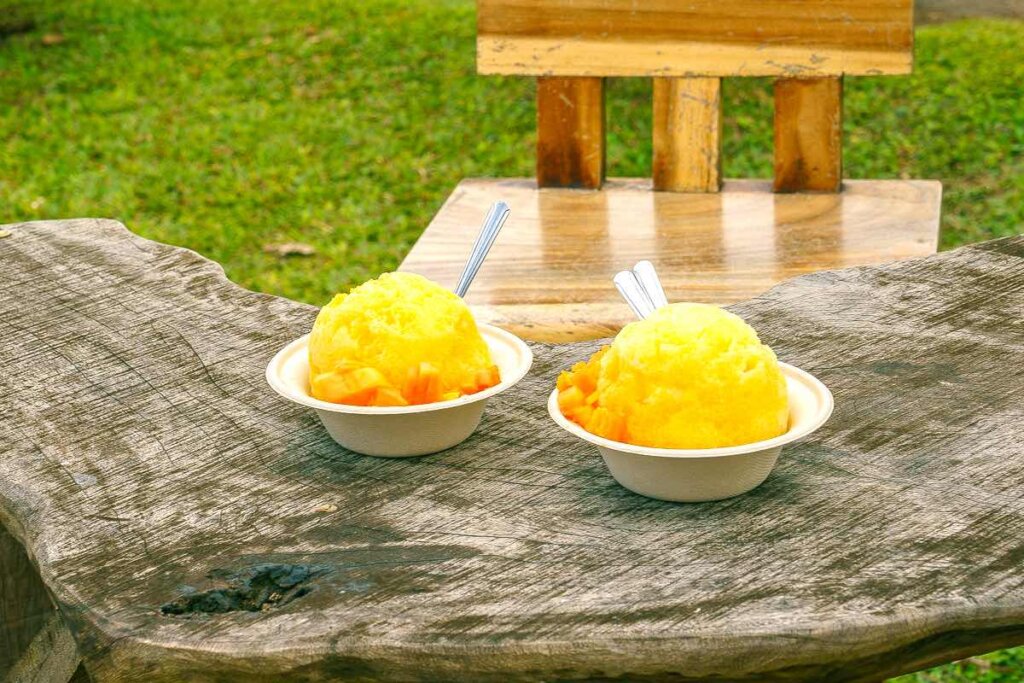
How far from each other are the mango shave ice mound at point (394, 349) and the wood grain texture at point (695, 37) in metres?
1.76

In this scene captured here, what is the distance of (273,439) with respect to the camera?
1.65 metres

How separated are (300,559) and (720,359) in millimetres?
487

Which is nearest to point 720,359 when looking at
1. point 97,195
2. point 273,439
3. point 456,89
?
point 273,439

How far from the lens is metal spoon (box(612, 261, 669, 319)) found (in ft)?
5.31

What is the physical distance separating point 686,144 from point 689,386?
1.90 metres

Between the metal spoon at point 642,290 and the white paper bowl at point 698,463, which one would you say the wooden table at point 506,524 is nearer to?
the white paper bowl at point 698,463

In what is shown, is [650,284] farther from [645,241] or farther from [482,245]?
[645,241]

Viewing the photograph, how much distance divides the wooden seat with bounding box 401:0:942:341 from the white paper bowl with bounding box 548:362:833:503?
1316 mm

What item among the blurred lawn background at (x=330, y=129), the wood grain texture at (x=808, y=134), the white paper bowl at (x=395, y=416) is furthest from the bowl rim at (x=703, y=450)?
the blurred lawn background at (x=330, y=129)

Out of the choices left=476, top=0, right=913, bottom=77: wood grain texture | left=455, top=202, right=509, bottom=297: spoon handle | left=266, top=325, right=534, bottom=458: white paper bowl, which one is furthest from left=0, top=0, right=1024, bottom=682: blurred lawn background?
left=266, top=325, right=534, bottom=458: white paper bowl

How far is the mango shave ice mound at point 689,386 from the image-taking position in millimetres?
1398

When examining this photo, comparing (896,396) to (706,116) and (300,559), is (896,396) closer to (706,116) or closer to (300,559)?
(300,559)

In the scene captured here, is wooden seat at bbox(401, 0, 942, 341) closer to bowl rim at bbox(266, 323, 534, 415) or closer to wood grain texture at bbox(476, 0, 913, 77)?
wood grain texture at bbox(476, 0, 913, 77)

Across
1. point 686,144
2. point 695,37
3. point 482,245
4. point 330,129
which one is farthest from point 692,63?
point 330,129
